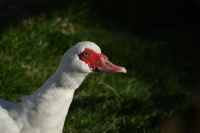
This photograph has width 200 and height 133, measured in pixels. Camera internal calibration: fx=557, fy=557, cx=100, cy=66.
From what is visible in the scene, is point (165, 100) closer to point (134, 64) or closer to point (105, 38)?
point (134, 64)

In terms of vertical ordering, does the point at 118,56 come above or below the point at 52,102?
below

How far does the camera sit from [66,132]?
4406 millimetres

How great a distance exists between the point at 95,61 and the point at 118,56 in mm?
2217

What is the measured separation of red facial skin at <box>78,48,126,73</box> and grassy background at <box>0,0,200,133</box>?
0.70 meters

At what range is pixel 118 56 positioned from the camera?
5762 millimetres

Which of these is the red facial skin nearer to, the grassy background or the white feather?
the white feather

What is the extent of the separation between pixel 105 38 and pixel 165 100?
126 cm

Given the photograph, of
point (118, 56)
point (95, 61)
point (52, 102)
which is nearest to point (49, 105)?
point (52, 102)

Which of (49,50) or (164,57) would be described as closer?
(49,50)

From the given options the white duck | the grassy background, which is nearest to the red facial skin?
the white duck

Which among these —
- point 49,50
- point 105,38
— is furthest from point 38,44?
point 105,38

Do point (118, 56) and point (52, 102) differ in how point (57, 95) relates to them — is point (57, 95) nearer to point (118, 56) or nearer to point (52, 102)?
point (52, 102)

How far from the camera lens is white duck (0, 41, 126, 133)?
351 cm

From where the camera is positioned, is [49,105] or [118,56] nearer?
[49,105]
